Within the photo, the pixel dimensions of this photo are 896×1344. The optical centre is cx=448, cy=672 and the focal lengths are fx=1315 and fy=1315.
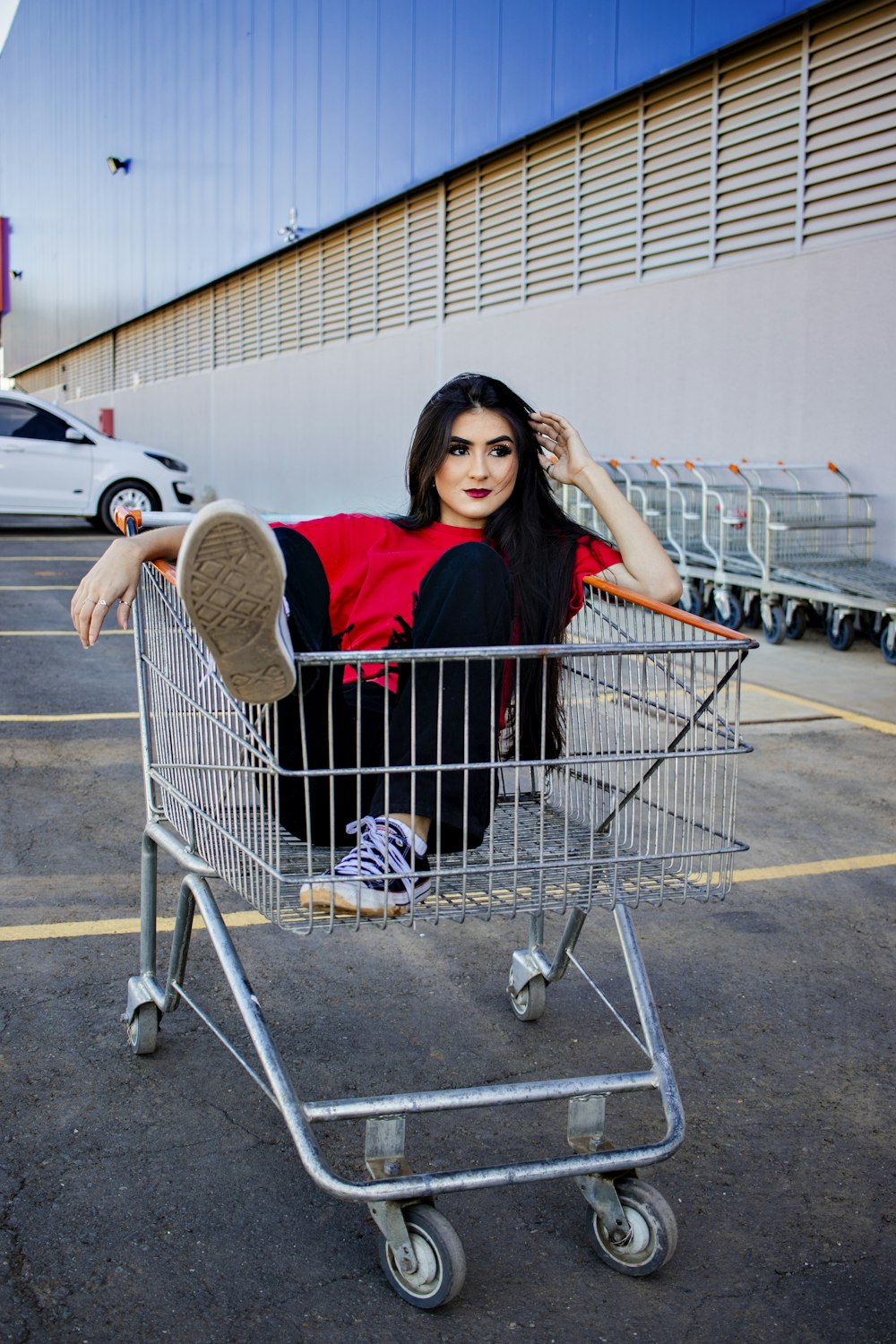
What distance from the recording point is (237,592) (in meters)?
1.89

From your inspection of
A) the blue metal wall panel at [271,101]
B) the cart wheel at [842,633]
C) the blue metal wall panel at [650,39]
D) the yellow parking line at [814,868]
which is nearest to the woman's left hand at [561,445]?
the yellow parking line at [814,868]

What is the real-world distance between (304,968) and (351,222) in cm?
1455

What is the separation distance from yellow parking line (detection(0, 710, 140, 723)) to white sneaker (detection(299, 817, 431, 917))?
4.11 metres

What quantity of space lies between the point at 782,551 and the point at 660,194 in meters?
3.50

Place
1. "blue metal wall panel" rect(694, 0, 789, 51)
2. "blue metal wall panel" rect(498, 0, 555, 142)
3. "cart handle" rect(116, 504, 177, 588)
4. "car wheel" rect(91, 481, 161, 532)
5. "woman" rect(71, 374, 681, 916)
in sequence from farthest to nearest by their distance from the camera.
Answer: "car wheel" rect(91, 481, 161, 532) → "blue metal wall panel" rect(498, 0, 555, 142) → "blue metal wall panel" rect(694, 0, 789, 51) → "cart handle" rect(116, 504, 177, 588) → "woman" rect(71, 374, 681, 916)

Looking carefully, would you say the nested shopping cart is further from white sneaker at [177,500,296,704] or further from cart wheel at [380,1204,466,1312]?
white sneaker at [177,500,296,704]

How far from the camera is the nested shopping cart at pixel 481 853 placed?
84.2 inches

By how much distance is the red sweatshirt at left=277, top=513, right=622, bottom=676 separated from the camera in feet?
9.19

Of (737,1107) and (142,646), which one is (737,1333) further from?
(142,646)

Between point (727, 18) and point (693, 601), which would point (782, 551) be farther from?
point (727, 18)

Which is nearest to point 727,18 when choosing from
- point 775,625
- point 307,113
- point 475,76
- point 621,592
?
point 475,76

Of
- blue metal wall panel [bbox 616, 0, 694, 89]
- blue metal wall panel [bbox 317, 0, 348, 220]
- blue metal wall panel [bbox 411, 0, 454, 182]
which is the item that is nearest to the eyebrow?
blue metal wall panel [bbox 616, 0, 694, 89]

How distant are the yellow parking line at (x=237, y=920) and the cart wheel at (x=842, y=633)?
4155 millimetres

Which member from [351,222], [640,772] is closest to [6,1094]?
[640,772]
